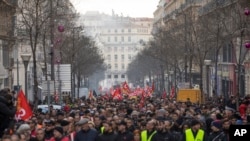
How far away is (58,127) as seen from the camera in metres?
18.1

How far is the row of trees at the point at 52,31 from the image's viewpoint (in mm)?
40594

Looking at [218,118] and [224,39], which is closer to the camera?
A: [218,118]

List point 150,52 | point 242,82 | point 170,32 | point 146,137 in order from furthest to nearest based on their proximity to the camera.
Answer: point 150,52, point 170,32, point 242,82, point 146,137

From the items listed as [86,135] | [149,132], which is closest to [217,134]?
[149,132]

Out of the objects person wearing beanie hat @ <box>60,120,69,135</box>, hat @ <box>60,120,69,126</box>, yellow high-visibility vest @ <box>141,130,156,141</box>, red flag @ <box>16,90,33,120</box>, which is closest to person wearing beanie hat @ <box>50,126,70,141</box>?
person wearing beanie hat @ <box>60,120,69,135</box>

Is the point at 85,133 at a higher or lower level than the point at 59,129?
lower

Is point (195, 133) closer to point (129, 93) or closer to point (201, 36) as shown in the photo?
point (201, 36)

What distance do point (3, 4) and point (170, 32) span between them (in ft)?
94.6

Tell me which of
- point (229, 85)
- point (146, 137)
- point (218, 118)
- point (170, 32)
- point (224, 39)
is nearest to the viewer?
point (146, 137)

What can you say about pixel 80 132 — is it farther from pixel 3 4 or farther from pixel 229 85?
pixel 229 85

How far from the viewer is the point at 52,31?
41.8 m

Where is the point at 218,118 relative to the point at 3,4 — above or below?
below

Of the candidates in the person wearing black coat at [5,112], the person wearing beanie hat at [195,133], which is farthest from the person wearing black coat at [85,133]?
the person wearing beanie hat at [195,133]

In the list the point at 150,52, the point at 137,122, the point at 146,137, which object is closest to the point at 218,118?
the point at 137,122
